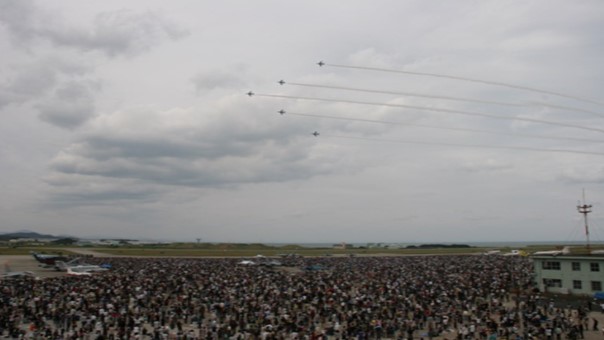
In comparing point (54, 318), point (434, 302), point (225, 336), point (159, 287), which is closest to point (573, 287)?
point (434, 302)

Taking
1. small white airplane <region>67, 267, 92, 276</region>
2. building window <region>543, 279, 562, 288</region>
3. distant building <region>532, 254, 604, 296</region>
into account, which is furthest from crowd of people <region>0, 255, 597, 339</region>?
small white airplane <region>67, 267, 92, 276</region>

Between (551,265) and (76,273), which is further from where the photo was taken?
(76,273)

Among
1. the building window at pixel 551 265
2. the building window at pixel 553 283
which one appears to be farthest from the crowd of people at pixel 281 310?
the building window at pixel 551 265

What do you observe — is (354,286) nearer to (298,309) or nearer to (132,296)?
(298,309)

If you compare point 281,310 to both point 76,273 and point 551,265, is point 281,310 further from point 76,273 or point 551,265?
point 76,273

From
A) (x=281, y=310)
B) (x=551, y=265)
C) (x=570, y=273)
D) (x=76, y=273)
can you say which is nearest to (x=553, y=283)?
(x=551, y=265)
